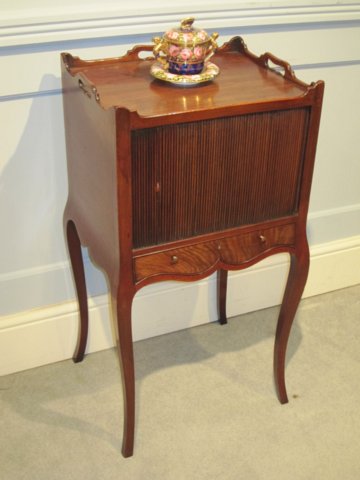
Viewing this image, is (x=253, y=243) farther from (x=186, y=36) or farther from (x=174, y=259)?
(x=186, y=36)

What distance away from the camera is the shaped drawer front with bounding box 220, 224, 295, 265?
1384 millimetres

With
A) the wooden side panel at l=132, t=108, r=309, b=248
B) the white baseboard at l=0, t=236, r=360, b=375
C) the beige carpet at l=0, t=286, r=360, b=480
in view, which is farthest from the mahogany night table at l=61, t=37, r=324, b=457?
the white baseboard at l=0, t=236, r=360, b=375

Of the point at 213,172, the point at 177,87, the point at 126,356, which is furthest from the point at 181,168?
the point at 126,356

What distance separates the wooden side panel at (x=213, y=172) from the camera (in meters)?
1.21

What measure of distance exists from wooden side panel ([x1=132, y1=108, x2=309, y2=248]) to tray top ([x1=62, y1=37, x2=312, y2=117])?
4 cm

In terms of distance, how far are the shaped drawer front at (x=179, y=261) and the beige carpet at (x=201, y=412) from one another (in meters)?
0.49

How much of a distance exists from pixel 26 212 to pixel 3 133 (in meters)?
0.22

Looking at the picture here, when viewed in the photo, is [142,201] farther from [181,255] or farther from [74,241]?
[74,241]

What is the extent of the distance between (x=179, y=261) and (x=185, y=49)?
1.44 feet

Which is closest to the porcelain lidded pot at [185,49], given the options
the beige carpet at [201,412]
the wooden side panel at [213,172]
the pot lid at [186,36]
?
the pot lid at [186,36]

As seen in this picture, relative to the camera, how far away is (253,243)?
4.62 ft

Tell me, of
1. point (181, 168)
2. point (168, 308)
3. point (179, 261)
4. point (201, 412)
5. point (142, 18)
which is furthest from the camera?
point (168, 308)

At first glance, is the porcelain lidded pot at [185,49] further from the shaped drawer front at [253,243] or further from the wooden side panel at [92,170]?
the shaped drawer front at [253,243]

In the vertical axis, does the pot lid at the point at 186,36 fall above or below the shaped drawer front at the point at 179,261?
above
